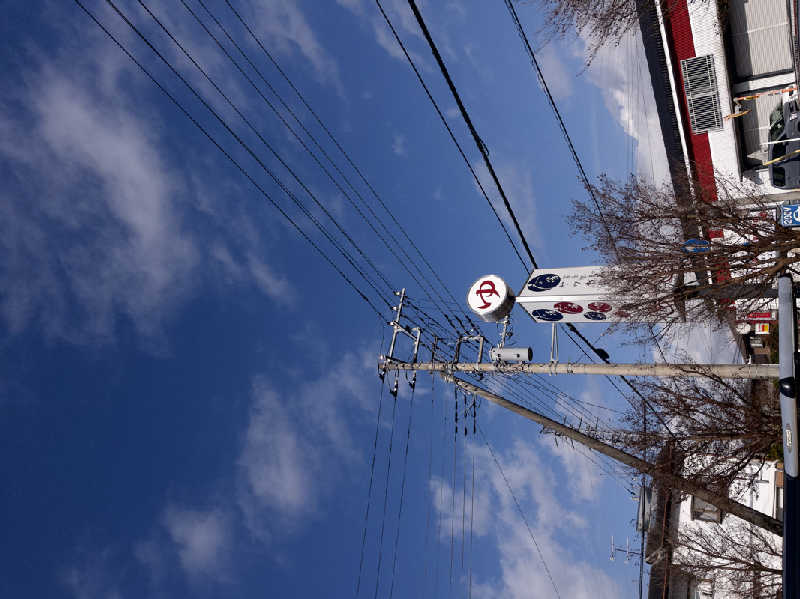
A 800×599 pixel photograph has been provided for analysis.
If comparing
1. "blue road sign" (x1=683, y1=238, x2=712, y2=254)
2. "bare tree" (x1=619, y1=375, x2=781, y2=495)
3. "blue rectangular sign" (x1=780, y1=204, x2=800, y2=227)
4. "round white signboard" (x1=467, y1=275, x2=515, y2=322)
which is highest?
"blue rectangular sign" (x1=780, y1=204, x2=800, y2=227)

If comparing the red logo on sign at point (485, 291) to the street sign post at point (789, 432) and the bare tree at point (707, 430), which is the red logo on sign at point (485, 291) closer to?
the bare tree at point (707, 430)

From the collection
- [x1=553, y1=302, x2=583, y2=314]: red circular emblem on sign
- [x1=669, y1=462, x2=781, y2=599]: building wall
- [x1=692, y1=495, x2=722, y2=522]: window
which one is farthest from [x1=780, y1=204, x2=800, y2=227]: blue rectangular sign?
[x1=692, y1=495, x2=722, y2=522]: window

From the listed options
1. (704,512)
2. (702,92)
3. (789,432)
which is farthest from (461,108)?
(704,512)

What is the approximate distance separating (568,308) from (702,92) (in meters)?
11.5

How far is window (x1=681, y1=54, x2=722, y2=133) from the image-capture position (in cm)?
1695

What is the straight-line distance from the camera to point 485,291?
45.9ft

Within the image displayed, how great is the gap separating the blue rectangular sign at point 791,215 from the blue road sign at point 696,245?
5324 millimetres

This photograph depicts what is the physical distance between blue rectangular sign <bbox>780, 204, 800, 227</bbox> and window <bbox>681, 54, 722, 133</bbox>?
4.85m

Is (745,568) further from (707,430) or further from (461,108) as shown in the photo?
(461,108)

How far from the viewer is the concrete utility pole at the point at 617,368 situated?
8.77 m

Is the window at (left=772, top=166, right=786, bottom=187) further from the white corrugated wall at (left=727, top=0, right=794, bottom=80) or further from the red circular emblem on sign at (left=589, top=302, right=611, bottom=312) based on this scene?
the red circular emblem on sign at (left=589, top=302, right=611, bottom=312)

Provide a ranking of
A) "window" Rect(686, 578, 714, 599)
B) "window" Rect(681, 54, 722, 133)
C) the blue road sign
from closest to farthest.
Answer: the blue road sign → "window" Rect(681, 54, 722, 133) → "window" Rect(686, 578, 714, 599)

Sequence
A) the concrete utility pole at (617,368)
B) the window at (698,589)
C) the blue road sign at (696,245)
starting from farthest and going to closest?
1. the window at (698,589)
2. the blue road sign at (696,245)
3. the concrete utility pole at (617,368)

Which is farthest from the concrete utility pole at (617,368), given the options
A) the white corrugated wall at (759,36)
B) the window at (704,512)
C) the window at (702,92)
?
the window at (704,512)
